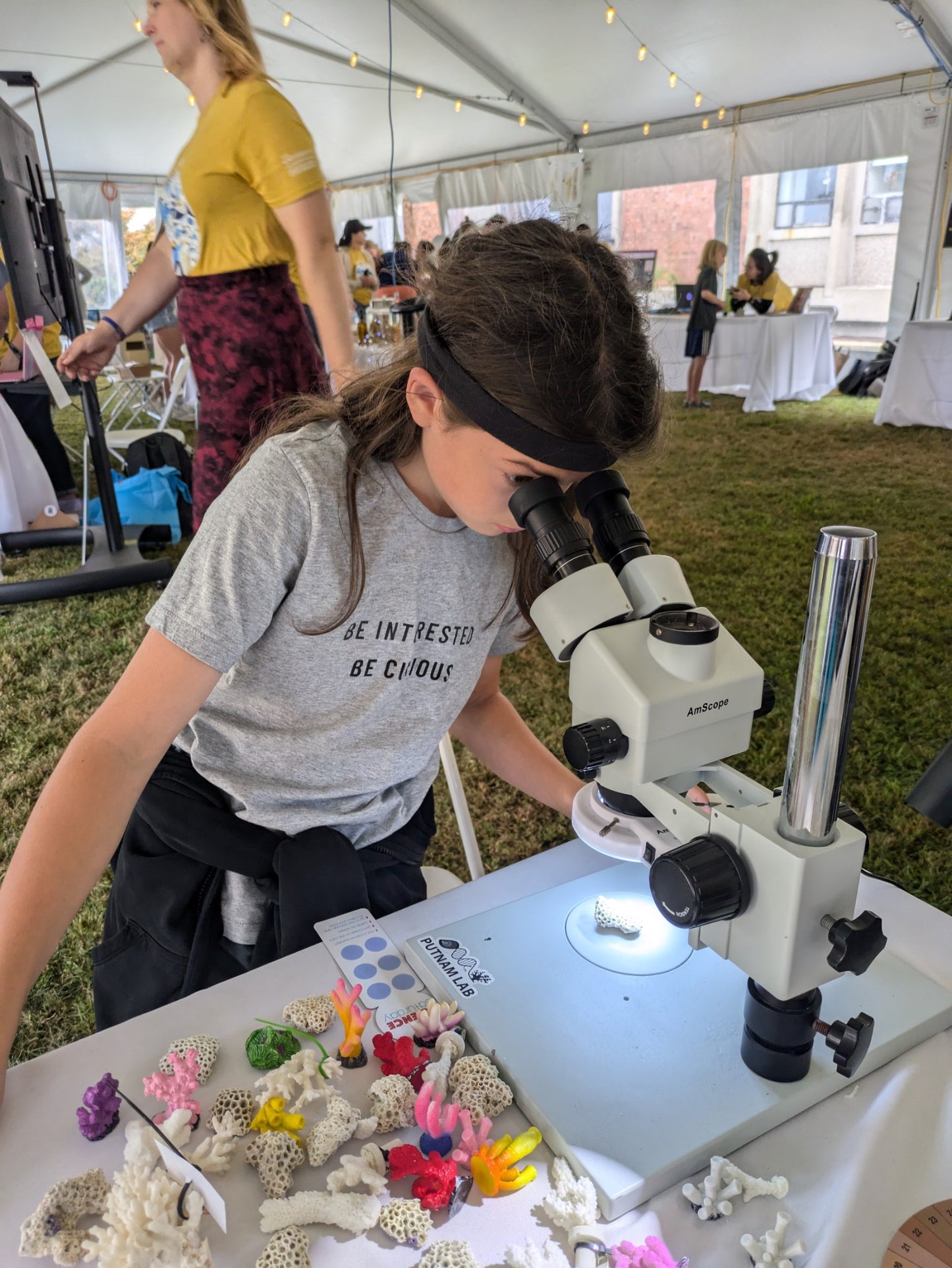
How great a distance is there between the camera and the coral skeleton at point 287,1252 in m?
0.51

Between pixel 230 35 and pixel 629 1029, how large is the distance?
1.78 metres

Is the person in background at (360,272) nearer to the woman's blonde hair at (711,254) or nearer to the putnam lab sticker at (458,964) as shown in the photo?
the woman's blonde hair at (711,254)

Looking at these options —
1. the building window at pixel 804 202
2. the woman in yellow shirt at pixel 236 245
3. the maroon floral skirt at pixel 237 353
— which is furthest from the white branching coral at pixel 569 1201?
the building window at pixel 804 202

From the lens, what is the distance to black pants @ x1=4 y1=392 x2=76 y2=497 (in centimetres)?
447

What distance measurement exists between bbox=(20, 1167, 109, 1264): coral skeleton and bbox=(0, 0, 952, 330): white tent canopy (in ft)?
24.4

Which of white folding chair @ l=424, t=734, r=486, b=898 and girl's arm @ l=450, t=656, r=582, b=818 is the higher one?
girl's arm @ l=450, t=656, r=582, b=818

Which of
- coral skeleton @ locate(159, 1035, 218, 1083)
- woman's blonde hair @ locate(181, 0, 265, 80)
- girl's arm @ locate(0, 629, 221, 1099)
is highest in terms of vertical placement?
woman's blonde hair @ locate(181, 0, 265, 80)

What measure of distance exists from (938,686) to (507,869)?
2.33m

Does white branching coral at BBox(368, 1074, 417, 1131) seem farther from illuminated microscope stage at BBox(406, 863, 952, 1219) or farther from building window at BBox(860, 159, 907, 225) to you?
building window at BBox(860, 159, 907, 225)

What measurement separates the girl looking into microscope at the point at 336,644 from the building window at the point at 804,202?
52.9 ft

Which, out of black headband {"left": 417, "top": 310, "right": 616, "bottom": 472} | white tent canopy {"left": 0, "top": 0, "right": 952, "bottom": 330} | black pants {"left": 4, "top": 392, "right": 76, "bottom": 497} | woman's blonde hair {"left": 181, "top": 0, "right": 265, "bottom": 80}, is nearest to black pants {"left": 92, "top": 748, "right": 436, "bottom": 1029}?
black headband {"left": 417, "top": 310, "right": 616, "bottom": 472}

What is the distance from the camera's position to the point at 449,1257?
0.52 meters

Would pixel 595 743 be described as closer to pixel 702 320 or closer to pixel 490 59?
pixel 702 320

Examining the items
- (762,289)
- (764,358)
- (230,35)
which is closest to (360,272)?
(764,358)
